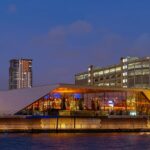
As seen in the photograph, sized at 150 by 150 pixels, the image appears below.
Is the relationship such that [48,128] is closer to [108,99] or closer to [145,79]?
[108,99]

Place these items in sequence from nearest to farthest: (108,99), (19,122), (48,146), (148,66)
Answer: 1. (48,146)
2. (19,122)
3. (108,99)
4. (148,66)

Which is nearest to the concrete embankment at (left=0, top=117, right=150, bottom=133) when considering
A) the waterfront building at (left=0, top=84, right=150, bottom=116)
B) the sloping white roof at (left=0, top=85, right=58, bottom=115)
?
the waterfront building at (left=0, top=84, right=150, bottom=116)

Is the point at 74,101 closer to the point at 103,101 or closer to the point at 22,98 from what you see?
the point at 103,101

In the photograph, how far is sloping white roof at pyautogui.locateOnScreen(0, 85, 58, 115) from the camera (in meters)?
102

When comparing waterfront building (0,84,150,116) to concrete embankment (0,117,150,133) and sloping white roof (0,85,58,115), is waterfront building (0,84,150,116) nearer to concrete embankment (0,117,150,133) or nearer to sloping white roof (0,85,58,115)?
sloping white roof (0,85,58,115)

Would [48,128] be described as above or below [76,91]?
below

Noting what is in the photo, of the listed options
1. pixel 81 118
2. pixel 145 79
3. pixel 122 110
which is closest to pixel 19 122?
pixel 81 118

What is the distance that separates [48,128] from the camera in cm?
9438

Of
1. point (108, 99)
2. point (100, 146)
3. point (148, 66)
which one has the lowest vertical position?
point (100, 146)

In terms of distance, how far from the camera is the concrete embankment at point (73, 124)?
92.4 metres

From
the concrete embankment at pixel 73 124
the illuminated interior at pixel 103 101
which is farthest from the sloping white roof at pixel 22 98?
the concrete embankment at pixel 73 124

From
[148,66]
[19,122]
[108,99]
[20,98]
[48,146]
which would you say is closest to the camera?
[48,146]

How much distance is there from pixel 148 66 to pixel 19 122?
326 ft

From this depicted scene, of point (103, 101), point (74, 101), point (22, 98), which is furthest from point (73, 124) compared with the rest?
point (103, 101)
